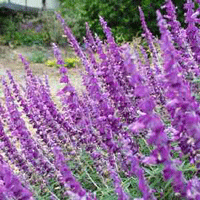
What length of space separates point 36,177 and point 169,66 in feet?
6.86

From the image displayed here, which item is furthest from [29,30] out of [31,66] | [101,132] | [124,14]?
[101,132]

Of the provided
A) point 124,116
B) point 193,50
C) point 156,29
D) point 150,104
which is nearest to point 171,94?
point 150,104

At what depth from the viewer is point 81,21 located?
16750mm

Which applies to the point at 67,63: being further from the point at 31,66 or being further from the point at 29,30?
the point at 29,30

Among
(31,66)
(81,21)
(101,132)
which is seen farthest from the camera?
(81,21)

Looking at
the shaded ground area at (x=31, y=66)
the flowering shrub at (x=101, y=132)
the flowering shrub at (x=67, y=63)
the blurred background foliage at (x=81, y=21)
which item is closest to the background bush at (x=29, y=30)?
the blurred background foliage at (x=81, y=21)

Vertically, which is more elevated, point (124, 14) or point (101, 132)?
point (124, 14)

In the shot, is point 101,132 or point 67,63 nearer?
point 101,132

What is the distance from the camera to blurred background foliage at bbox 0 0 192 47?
12500 mm

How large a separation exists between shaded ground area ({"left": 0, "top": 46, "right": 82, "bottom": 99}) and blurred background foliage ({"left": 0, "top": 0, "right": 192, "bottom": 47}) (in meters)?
0.83

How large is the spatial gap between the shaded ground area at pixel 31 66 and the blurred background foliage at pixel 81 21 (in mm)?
831

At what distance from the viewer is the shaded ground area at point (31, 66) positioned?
13.0m

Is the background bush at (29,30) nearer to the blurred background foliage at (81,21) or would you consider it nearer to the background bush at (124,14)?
the blurred background foliage at (81,21)

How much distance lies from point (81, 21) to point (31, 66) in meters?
3.20
